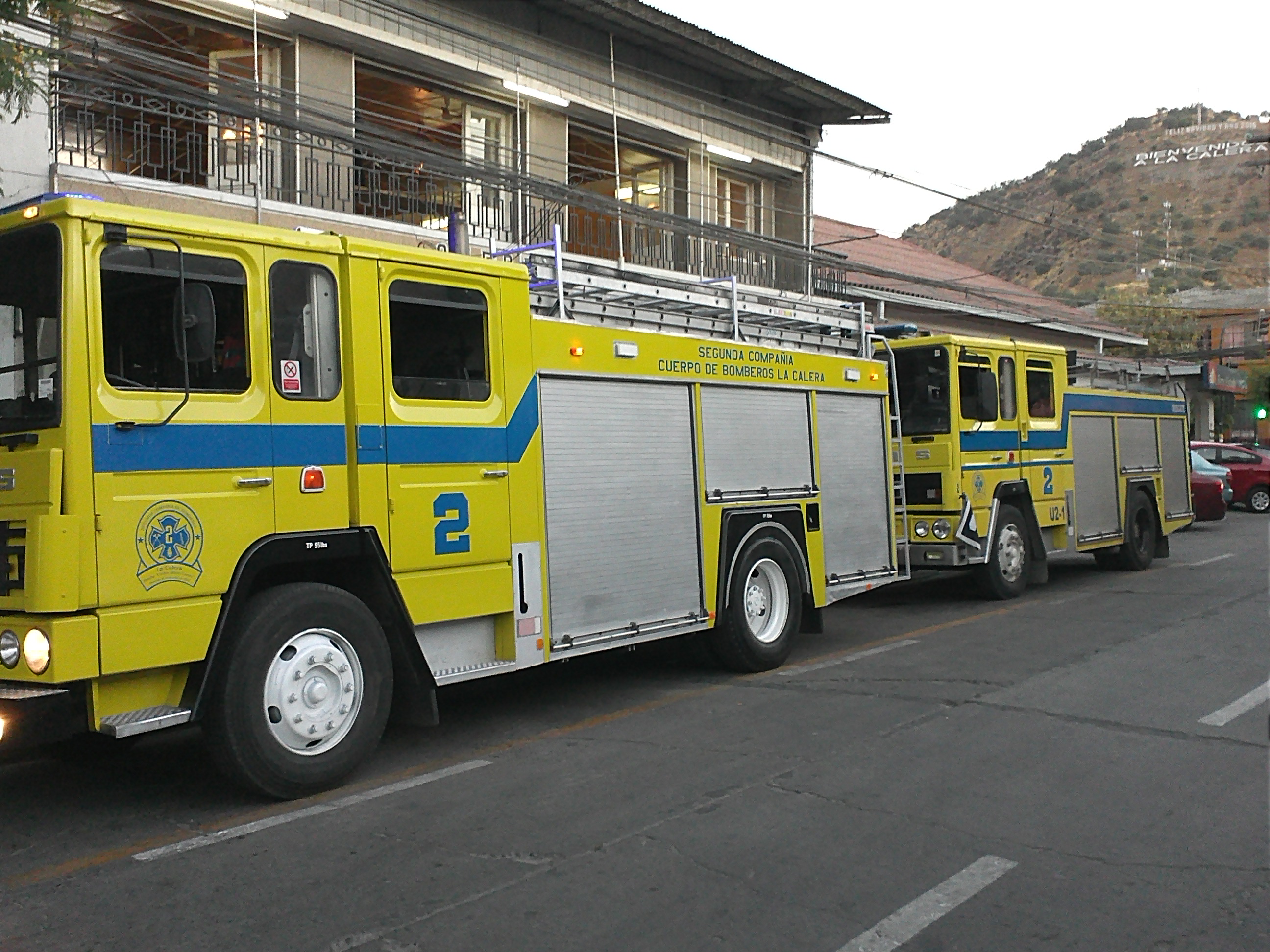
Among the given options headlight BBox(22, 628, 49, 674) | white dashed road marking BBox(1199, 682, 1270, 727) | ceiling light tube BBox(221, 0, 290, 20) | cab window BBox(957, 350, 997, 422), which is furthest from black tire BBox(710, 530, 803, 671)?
ceiling light tube BBox(221, 0, 290, 20)

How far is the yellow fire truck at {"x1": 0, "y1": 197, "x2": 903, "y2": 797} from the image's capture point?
5473 millimetres

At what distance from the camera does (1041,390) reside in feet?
47.5

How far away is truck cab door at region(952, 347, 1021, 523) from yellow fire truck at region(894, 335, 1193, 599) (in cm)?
2

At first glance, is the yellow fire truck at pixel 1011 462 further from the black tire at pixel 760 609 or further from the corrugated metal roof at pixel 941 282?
the corrugated metal roof at pixel 941 282

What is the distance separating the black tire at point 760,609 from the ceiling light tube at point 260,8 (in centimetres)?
825

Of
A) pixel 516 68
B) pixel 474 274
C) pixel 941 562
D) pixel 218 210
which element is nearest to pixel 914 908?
pixel 474 274

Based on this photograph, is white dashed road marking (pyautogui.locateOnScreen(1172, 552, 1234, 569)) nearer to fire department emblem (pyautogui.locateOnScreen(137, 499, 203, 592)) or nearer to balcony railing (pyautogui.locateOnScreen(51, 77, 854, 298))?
balcony railing (pyautogui.locateOnScreen(51, 77, 854, 298))

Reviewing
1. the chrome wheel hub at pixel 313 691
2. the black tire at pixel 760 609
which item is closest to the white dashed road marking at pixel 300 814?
the chrome wheel hub at pixel 313 691

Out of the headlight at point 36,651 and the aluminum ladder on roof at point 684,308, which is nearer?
the headlight at point 36,651

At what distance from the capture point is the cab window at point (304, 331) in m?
6.30

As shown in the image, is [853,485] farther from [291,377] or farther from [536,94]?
[536,94]

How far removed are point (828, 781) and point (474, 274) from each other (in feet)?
12.0

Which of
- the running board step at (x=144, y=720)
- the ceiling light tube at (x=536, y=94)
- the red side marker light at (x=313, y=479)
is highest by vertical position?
the ceiling light tube at (x=536, y=94)

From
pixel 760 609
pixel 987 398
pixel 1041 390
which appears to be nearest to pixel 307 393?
pixel 760 609
